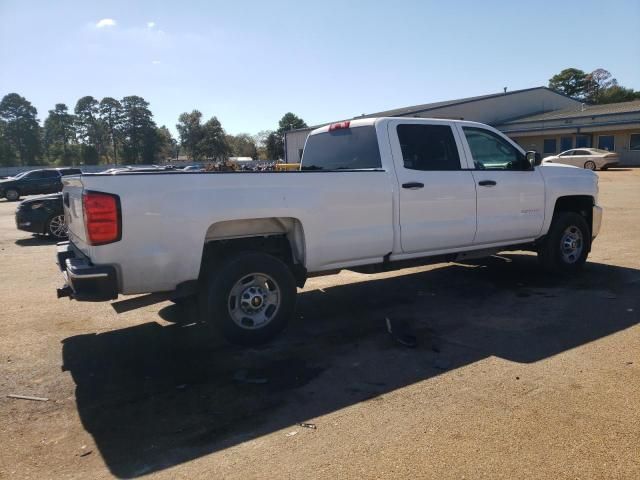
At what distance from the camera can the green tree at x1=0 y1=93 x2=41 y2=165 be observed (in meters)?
89.7

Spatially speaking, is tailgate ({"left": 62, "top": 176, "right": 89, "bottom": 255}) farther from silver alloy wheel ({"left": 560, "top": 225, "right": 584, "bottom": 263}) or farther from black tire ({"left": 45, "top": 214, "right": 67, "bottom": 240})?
black tire ({"left": 45, "top": 214, "right": 67, "bottom": 240})

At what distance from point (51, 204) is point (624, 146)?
39878 mm

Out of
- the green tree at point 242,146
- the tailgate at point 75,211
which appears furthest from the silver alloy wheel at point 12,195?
the green tree at point 242,146

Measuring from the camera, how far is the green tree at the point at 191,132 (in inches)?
4028

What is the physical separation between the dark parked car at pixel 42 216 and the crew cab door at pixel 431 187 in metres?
9.40

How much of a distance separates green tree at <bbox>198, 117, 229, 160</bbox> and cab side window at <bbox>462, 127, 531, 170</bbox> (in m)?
97.3

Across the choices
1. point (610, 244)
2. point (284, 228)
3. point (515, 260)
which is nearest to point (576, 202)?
point (515, 260)

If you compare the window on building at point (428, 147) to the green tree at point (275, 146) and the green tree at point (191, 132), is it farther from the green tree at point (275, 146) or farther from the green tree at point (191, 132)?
the green tree at point (191, 132)

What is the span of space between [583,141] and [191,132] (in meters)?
81.5

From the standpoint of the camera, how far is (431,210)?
5508 millimetres

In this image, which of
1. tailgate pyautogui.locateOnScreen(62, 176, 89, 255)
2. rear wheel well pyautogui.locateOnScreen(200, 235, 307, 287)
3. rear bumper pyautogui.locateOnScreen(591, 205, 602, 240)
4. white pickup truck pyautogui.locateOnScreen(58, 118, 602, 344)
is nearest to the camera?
white pickup truck pyautogui.locateOnScreen(58, 118, 602, 344)

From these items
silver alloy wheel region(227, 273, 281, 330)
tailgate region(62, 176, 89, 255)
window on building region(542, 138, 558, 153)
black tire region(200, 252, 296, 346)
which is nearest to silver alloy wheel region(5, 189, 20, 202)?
tailgate region(62, 176, 89, 255)

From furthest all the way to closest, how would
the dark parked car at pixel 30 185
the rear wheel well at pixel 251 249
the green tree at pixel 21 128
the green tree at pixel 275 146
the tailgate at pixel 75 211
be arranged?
the green tree at pixel 275 146, the green tree at pixel 21 128, the dark parked car at pixel 30 185, the rear wheel well at pixel 251 249, the tailgate at pixel 75 211

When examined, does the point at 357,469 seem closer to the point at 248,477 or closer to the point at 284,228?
the point at 248,477
